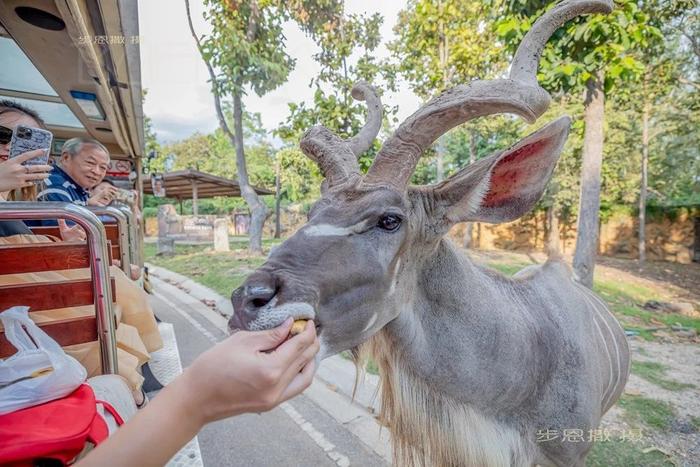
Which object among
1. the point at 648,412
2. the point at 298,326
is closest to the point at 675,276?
the point at 648,412

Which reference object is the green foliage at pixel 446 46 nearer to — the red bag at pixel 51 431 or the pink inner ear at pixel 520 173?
the pink inner ear at pixel 520 173

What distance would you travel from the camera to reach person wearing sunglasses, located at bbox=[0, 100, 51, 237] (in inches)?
61.7

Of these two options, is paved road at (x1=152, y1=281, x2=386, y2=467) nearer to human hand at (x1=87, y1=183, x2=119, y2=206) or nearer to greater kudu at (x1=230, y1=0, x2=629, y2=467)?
greater kudu at (x1=230, y1=0, x2=629, y2=467)

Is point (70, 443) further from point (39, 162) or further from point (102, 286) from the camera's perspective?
point (39, 162)

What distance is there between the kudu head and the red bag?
53 cm

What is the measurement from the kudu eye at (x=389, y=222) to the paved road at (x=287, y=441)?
181 cm

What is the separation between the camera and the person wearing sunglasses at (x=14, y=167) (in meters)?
1.57

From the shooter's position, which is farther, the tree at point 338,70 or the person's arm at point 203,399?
the tree at point 338,70

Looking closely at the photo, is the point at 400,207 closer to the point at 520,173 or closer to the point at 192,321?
the point at 520,173

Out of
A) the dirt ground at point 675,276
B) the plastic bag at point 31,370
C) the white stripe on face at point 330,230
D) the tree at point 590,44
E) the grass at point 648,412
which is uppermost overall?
the tree at point 590,44

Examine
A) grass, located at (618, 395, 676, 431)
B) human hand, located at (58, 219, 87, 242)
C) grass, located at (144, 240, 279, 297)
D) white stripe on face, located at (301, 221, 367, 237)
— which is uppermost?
white stripe on face, located at (301, 221, 367, 237)

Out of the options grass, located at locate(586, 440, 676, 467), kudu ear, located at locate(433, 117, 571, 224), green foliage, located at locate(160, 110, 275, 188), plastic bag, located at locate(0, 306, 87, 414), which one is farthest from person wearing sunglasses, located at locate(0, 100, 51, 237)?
green foliage, located at locate(160, 110, 275, 188)

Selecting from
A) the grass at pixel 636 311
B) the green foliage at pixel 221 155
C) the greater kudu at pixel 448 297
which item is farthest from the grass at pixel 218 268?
the green foliage at pixel 221 155

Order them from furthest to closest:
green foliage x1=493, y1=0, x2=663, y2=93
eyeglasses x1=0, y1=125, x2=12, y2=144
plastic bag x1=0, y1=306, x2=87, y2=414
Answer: green foliage x1=493, y1=0, x2=663, y2=93
eyeglasses x1=0, y1=125, x2=12, y2=144
plastic bag x1=0, y1=306, x2=87, y2=414
